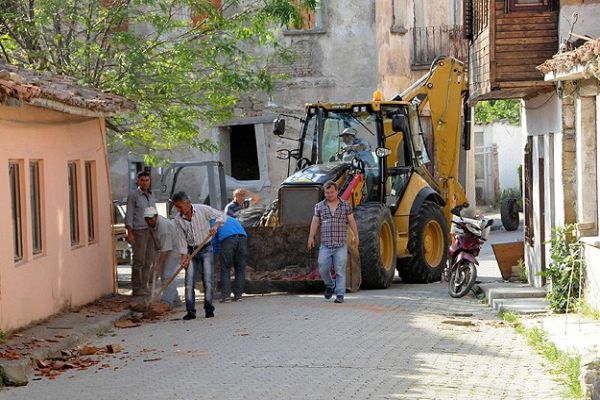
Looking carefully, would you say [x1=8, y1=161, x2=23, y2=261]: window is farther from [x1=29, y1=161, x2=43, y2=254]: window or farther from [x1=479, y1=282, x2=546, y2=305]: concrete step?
[x1=479, y1=282, x2=546, y2=305]: concrete step

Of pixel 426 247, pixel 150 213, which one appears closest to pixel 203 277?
pixel 150 213

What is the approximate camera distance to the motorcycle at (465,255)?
18.4 metres

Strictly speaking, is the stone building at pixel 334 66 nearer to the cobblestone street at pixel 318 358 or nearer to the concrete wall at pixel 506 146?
the concrete wall at pixel 506 146

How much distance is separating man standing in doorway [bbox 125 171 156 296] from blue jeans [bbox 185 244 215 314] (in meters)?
3.15

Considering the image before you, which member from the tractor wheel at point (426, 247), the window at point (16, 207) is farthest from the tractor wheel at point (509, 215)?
the window at point (16, 207)

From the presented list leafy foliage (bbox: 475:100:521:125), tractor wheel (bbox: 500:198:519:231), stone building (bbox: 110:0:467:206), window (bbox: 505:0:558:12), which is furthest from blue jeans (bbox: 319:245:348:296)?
leafy foliage (bbox: 475:100:521:125)

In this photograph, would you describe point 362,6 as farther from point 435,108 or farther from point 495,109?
point 495,109

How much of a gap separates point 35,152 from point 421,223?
761cm

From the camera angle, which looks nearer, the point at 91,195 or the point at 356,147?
the point at 91,195

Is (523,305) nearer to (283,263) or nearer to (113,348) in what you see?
(283,263)

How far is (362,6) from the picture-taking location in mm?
32750

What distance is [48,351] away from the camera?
13.0 metres

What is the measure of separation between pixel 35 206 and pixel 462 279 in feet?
20.7

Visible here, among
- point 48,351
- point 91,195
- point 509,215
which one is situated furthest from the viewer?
point 509,215
